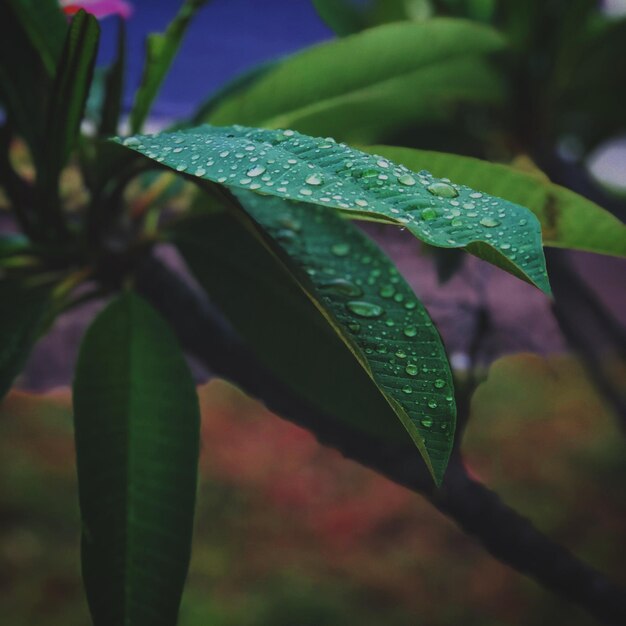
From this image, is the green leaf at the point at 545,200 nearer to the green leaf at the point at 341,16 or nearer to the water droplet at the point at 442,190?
the water droplet at the point at 442,190

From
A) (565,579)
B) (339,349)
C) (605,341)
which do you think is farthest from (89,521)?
(605,341)

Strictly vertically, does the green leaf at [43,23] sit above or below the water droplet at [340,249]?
above

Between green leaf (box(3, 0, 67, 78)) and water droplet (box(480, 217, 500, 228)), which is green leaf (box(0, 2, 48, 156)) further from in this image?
water droplet (box(480, 217, 500, 228))

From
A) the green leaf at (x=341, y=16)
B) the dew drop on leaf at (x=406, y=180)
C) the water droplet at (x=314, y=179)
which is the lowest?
the green leaf at (x=341, y=16)

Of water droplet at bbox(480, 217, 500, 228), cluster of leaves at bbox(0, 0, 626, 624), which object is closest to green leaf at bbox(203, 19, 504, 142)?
cluster of leaves at bbox(0, 0, 626, 624)

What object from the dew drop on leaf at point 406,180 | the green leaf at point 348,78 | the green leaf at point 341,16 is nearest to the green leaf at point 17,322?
the green leaf at point 348,78

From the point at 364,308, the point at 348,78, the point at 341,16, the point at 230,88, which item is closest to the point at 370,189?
the point at 364,308
